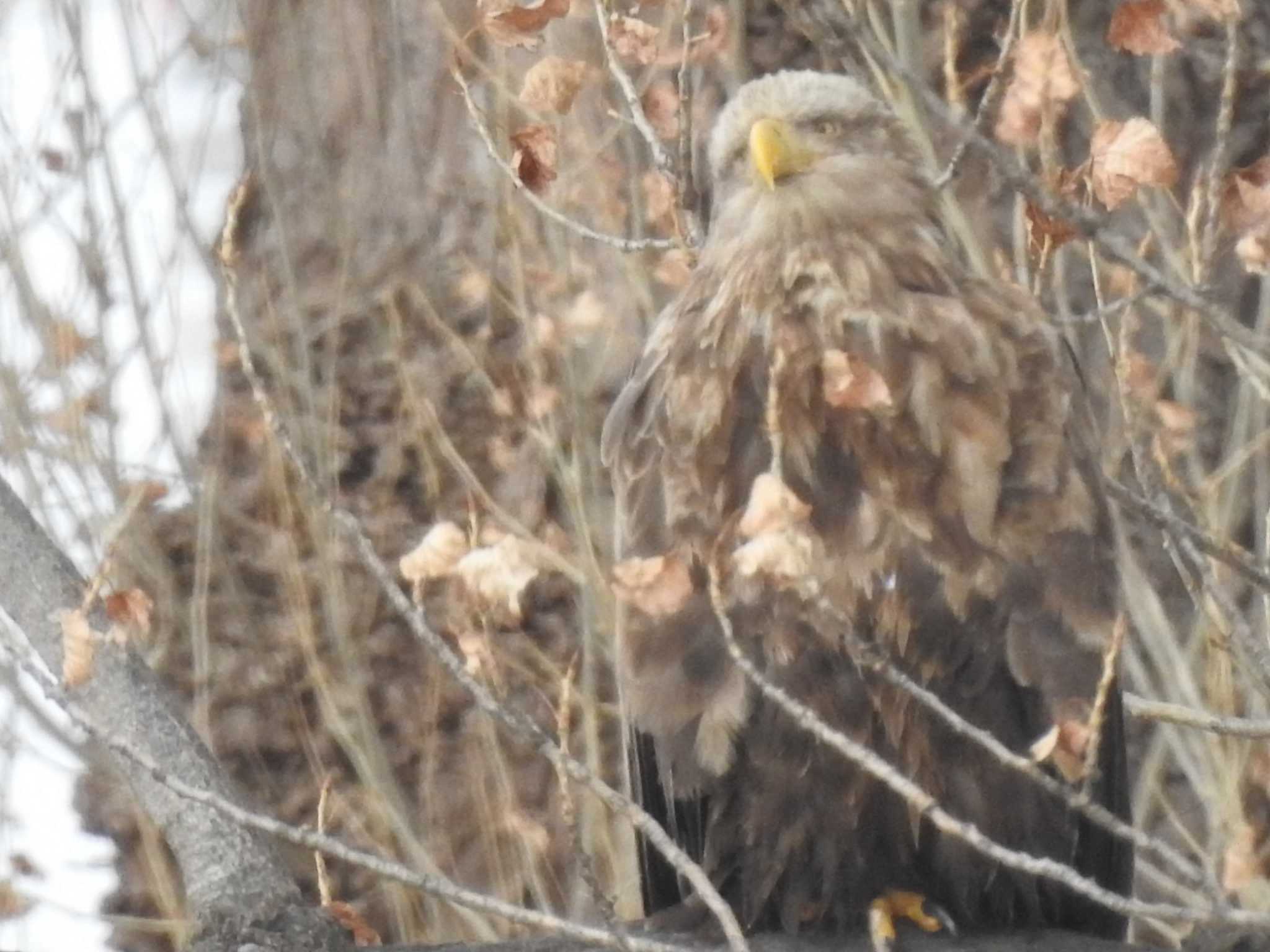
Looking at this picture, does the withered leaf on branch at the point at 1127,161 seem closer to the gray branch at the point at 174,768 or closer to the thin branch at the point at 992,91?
the thin branch at the point at 992,91

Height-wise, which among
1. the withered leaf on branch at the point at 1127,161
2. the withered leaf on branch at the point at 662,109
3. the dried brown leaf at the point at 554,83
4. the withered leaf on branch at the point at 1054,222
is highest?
the dried brown leaf at the point at 554,83

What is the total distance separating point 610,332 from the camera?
210 inches

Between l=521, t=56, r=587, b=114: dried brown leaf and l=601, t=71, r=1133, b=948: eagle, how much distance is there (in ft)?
1.25

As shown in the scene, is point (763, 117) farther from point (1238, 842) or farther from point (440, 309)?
point (440, 309)

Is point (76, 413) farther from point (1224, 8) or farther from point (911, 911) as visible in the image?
point (1224, 8)

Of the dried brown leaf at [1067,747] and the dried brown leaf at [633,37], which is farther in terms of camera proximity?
the dried brown leaf at [633,37]

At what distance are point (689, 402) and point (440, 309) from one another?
3066 mm

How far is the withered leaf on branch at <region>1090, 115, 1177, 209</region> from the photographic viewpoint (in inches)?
110

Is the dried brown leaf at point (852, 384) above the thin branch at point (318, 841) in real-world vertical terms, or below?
above

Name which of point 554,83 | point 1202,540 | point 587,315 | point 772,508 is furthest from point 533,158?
point 587,315

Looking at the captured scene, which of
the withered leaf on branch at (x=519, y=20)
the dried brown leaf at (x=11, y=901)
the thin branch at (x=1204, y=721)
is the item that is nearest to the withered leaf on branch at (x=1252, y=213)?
the thin branch at (x=1204, y=721)

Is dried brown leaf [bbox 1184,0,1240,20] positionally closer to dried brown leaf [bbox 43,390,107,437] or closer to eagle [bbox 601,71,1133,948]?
eagle [bbox 601,71,1133,948]

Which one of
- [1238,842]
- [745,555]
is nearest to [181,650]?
[1238,842]

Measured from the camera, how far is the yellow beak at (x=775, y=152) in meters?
3.47
